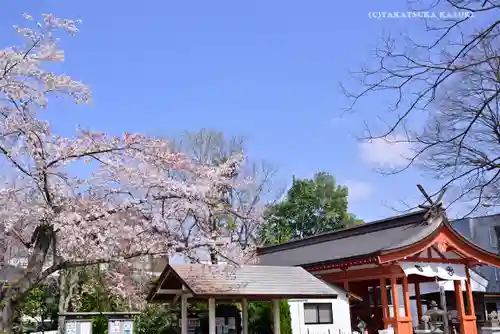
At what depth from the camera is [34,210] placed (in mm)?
9688

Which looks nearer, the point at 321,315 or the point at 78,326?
the point at 78,326

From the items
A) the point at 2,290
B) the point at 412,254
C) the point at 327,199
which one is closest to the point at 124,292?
the point at 2,290

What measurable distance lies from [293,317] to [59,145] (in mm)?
10342

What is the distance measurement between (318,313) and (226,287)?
5.10 m

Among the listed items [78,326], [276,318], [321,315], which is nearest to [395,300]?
[321,315]

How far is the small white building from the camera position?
17094 mm

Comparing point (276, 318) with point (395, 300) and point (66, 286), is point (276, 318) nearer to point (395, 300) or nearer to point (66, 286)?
point (395, 300)

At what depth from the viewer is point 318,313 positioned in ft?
57.8

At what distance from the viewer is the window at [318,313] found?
686 inches

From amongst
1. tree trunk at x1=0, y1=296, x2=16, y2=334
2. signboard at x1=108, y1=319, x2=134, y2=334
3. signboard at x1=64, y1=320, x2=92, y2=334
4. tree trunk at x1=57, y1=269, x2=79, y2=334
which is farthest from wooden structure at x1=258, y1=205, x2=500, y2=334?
tree trunk at x1=0, y1=296, x2=16, y2=334

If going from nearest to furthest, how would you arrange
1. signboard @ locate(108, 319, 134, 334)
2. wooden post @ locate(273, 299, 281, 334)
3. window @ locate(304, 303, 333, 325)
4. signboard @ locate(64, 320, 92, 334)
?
1. signboard @ locate(64, 320, 92, 334)
2. signboard @ locate(108, 319, 134, 334)
3. wooden post @ locate(273, 299, 281, 334)
4. window @ locate(304, 303, 333, 325)

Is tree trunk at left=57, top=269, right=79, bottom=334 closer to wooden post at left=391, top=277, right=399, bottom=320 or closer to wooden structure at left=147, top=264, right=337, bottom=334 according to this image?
wooden structure at left=147, top=264, right=337, bottom=334

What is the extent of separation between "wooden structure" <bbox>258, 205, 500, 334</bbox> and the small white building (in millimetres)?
1157

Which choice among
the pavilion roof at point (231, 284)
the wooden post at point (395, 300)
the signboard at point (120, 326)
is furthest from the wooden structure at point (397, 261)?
the signboard at point (120, 326)
